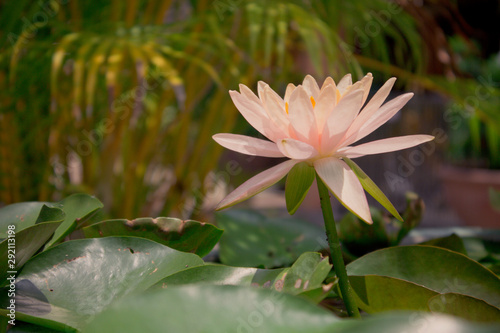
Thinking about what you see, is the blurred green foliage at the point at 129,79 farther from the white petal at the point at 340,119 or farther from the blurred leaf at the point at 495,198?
the white petal at the point at 340,119

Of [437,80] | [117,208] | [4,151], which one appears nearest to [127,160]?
[117,208]

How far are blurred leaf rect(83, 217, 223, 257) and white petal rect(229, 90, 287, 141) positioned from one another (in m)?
0.06

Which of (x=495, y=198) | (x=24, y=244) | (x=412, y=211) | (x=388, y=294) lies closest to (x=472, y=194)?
(x=495, y=198)

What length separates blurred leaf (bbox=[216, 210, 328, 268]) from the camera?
0.31m

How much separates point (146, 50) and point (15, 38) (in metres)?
0.27

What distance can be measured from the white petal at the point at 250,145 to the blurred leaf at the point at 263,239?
0.13 metres

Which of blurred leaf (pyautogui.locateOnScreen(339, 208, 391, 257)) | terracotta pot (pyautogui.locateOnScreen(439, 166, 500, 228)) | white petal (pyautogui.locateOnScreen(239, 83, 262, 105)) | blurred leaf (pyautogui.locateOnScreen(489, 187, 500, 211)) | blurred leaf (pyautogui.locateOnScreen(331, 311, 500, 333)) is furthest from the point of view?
terracotta pot (pyautogui.locateOnScreen(439, 166, 500, 228))

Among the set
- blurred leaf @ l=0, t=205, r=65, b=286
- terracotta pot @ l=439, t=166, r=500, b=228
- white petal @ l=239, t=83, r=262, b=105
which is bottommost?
terracotta pot @ l=439, t=166, r=500, b=228

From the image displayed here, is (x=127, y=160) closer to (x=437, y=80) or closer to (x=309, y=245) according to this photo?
(x=309, y=245)

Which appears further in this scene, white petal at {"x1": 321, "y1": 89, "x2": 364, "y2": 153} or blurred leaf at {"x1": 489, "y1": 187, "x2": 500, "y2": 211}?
blurred leaf at {"x1": 489, "y1": 187, "x2": 500, "y2": 211}

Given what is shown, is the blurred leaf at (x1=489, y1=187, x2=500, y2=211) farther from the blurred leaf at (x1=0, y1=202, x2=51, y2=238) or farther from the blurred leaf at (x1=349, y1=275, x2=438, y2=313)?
the blurred leaf at (x1=0, y1=202, x2=51, y2=238)

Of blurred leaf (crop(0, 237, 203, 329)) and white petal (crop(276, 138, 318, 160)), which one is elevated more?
white petal (crop(276, 138, 318, 160))

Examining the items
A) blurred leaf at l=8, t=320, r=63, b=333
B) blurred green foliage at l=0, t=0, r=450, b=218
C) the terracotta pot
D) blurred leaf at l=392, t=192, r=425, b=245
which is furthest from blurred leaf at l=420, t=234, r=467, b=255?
the terracotta pot

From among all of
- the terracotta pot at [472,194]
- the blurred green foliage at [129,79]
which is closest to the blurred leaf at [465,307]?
the blurred green foliage at [129,79]
